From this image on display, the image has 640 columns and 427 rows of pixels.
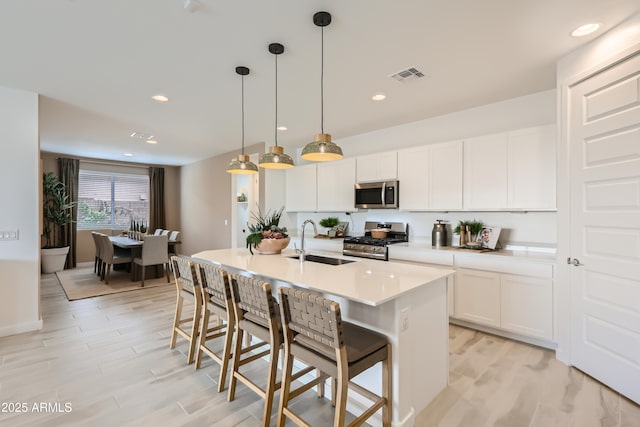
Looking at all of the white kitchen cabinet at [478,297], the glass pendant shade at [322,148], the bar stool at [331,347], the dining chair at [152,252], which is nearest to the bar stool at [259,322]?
the bar stool at [331,347]

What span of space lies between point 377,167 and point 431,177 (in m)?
0.85

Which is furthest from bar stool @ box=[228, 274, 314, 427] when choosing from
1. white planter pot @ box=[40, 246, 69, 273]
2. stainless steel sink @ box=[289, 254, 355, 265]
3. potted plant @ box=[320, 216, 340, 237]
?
white planter pot @ box=[40, 246, 69, 273]

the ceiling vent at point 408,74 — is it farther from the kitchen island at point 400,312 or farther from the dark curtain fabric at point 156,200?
the dark curtain fabric at point 156,200

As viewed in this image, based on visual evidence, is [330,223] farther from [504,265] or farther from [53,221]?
[53,221]

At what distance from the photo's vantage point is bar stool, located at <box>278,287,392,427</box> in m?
1.55

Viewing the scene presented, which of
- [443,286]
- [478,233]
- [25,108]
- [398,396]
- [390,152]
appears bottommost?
[398,396]

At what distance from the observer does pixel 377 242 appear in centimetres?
423

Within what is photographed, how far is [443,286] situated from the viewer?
2.27 meters

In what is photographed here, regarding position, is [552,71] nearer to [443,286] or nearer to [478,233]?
[478,233]

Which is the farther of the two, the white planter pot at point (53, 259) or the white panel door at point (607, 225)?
the white planter pot at point (53, 259)

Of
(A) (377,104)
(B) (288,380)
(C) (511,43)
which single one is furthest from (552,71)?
(B) (288,380)

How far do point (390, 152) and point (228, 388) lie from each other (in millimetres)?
3443

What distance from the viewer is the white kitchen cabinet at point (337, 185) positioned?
192 inches

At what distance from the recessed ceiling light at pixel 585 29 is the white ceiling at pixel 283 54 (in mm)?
56
